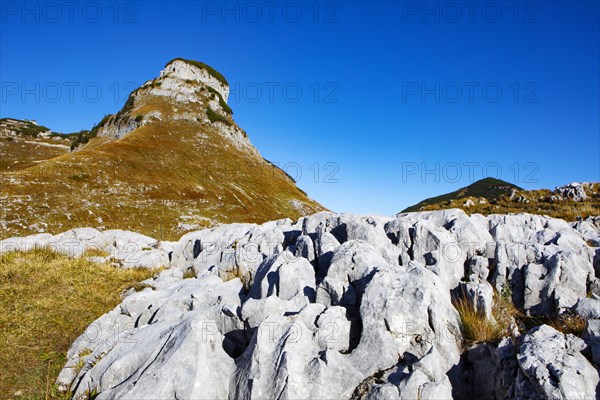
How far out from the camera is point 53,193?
46.2 metres

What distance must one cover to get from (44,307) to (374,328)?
14546 mm

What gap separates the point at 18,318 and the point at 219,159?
79.2m

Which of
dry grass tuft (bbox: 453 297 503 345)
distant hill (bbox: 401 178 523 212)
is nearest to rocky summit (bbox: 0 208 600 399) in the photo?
dry grass tuft (bbox: 453 297 503 345)

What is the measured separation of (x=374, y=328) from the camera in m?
7.98

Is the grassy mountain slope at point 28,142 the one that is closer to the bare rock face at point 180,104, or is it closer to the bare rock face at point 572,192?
the bare rock face at point 180,104

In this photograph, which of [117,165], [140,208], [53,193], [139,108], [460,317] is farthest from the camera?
[139,108]

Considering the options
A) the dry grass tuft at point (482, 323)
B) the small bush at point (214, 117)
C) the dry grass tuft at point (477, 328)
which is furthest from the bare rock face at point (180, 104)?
the dry grass tuft at point (477, 328)

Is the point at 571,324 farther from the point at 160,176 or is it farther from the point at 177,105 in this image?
the point at 177,105

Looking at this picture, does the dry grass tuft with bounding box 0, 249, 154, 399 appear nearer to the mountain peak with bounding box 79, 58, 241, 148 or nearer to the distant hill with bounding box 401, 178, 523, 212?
the distant hill with bounding box 401, 178, 523, 212

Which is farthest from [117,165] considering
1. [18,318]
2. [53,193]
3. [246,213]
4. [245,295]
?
[245,295]

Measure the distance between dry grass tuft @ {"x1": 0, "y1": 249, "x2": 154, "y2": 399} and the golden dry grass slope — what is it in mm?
22137

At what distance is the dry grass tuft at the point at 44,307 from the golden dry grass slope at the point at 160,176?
22137 millimetres

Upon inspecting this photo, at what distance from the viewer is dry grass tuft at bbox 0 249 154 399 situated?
393 inches

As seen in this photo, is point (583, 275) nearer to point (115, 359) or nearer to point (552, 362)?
point (552, 362)
